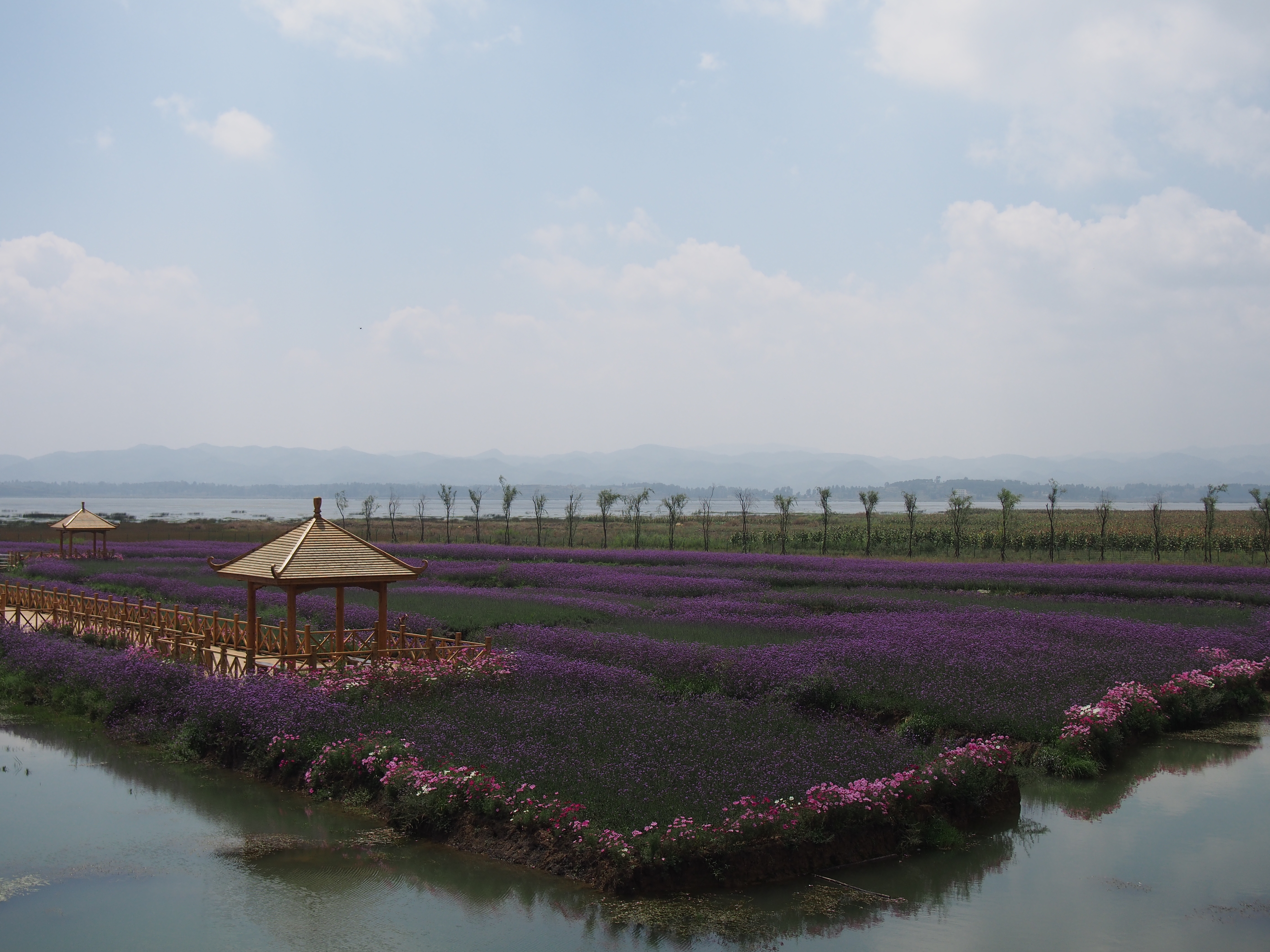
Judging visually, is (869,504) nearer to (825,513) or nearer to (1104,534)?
(825,513)

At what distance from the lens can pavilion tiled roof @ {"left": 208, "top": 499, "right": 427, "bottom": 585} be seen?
17594 mm

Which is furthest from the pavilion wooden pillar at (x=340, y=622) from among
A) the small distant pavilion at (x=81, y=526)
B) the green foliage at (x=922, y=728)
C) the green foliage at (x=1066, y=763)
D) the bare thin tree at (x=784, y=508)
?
the bare thin tree at (x=784, y=508)

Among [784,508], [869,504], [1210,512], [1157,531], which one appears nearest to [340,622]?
[869,504]

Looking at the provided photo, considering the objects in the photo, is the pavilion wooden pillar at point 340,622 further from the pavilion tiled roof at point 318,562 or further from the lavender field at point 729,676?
the lavender field at point 729,676

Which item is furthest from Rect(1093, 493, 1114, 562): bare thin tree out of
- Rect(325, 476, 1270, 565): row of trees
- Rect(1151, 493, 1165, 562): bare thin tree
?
Rect(1151, 493, 1165, 562): bare thin tree

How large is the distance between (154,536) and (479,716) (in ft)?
199

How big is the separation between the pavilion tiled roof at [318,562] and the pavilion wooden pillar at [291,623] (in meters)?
0.53

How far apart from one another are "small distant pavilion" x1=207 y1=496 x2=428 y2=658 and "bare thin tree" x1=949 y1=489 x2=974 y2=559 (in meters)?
37.2

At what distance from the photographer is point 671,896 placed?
966cm

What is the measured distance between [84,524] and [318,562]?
113 ft

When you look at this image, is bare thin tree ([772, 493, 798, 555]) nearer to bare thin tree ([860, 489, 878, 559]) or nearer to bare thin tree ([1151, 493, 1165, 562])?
bare thin tree ([860, 489, 878, 559])

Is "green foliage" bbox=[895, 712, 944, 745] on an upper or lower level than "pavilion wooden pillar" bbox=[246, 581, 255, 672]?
lower

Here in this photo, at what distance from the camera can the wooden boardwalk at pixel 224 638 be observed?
18.3 m

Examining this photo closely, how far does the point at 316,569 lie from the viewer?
58.2 feet
